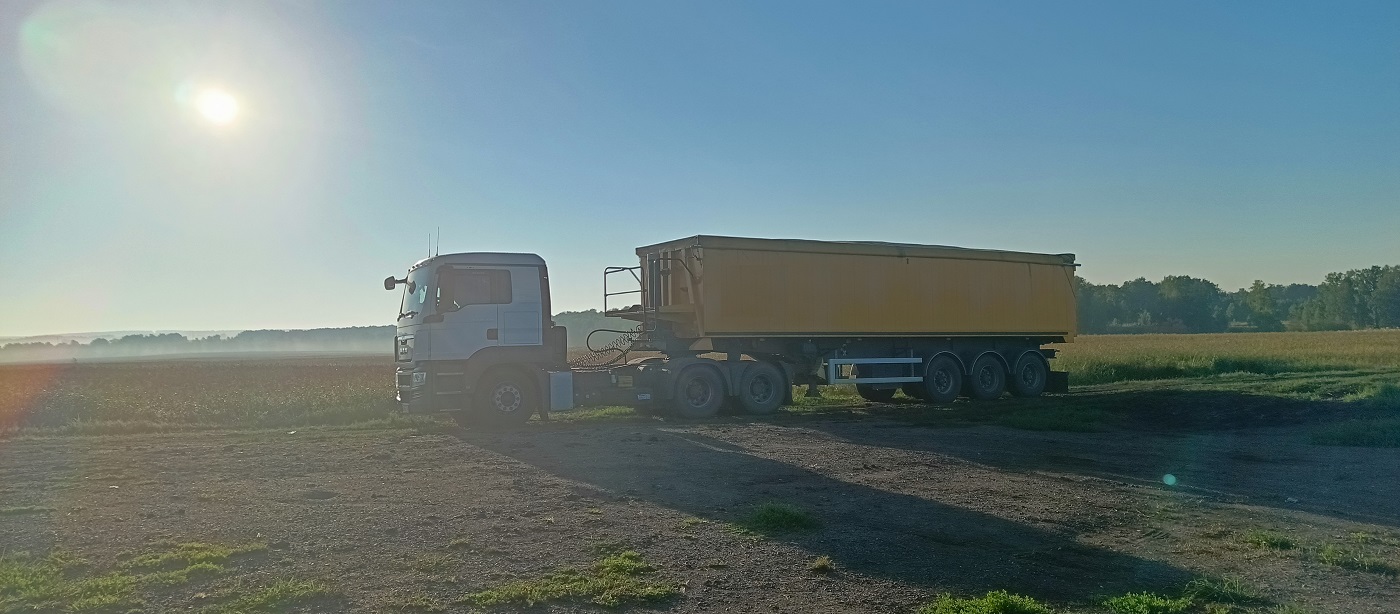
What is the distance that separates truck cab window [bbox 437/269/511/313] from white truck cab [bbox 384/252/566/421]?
0.02 metres

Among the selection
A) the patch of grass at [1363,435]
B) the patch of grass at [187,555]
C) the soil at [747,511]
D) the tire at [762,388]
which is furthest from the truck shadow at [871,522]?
the patch of grass at [1363,435]

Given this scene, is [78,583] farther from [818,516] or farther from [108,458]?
[108,458]

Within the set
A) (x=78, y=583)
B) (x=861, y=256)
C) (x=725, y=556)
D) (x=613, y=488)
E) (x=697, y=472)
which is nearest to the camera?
(x=78, y=583)

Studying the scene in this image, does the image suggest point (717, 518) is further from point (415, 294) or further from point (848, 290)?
point (848, 290)

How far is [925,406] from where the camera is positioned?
21.0m

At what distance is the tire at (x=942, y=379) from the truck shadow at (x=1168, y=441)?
532 mm

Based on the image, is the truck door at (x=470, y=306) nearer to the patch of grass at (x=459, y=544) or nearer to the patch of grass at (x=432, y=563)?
the patch of grass at (x=459, y=544)

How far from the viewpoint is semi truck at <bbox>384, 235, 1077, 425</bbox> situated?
15398 millimetres

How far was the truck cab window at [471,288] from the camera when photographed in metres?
15.2

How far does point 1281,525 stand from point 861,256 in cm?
1236

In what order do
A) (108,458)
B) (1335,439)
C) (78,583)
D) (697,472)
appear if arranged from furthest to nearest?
(1335,439) → (108,458) → (697,472) → (78,583)

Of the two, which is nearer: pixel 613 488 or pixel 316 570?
pixel 316 570

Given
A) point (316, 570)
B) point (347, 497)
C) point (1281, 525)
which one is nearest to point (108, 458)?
point (347, 497)

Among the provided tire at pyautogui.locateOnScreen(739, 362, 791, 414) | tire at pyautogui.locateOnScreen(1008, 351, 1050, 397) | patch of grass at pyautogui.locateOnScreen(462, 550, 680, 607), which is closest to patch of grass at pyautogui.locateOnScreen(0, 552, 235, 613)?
patch of grass at pyautogui.locateOnScreen(462, 550, 680, 607)
